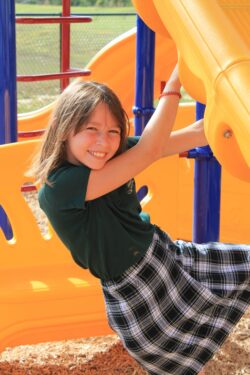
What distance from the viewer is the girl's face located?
6.81ft

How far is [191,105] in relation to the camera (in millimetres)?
4031

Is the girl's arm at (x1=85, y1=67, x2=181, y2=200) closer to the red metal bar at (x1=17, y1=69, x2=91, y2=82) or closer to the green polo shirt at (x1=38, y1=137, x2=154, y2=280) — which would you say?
the green polo shirt at (x1=38, y1=137, x2=154, y2=280)

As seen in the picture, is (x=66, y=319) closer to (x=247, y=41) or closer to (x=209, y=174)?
(x=209, y=174)

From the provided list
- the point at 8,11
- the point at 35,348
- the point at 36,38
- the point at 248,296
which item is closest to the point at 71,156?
the point at 248,296

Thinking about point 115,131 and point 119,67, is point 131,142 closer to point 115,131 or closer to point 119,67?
point 115,131

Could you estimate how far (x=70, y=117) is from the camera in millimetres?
2086

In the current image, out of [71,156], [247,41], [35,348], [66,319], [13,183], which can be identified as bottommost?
[35,348]

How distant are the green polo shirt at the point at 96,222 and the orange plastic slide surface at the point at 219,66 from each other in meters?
0.44

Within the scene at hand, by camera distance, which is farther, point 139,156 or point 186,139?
point 186,139

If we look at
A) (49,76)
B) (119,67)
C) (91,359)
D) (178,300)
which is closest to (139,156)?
(178,300)

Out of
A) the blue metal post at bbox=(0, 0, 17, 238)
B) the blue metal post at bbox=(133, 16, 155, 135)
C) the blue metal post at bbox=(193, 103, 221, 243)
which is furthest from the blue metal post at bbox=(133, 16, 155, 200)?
the blue metal post at bbox=(0, 0, 17, 238)

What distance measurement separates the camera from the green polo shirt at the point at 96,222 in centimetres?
208

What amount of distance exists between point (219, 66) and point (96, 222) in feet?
2.26

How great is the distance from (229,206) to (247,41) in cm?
221
